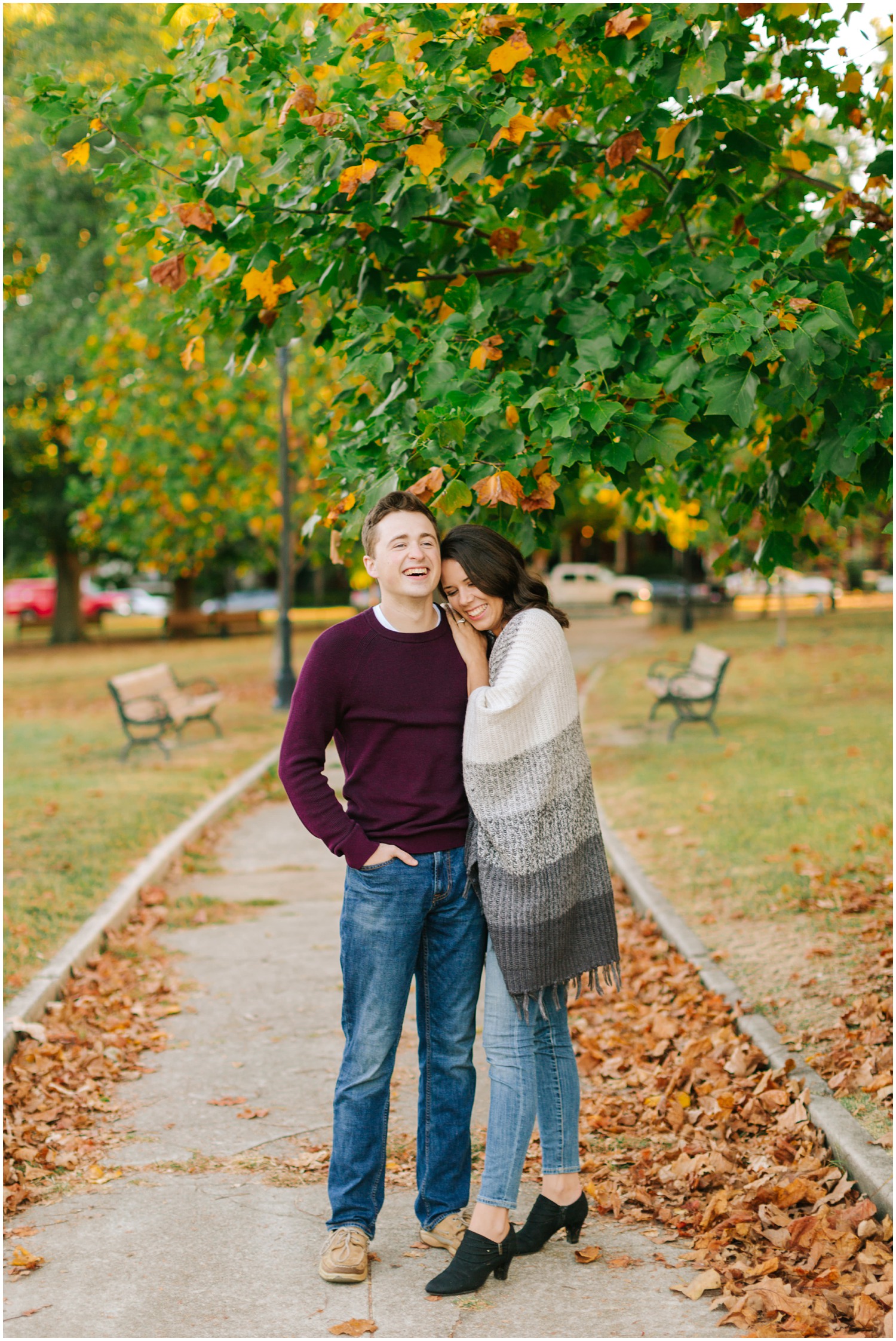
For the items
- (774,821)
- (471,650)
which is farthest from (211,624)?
(471,650)

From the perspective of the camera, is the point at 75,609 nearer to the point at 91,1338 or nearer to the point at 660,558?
the point at 660,558

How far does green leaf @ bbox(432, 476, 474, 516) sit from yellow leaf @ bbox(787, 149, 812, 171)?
2.38 m

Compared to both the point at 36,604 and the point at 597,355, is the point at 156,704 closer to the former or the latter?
the point at 597,355

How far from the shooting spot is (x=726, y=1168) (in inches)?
168

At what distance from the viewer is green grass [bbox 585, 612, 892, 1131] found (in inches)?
247

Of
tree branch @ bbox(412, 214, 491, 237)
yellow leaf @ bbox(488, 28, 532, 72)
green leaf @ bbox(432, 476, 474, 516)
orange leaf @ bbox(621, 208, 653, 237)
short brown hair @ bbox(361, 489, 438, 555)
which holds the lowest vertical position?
short brown hair @ bbox(361, 489, 438, 555)

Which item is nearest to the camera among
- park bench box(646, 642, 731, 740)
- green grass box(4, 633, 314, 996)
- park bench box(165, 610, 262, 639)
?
green grass box(4, 633, 314, 996)

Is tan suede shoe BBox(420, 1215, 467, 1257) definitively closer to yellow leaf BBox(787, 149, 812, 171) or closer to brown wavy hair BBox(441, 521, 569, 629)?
brown wavy hair BBox(441, 521, 569, 629)

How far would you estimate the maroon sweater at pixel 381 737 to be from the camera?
3.59 m

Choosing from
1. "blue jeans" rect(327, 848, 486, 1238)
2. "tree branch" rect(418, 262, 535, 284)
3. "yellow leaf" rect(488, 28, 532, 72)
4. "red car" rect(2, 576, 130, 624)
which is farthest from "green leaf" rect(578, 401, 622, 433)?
"red car" rect(2, 576, 130, 624)

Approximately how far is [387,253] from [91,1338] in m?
3.39

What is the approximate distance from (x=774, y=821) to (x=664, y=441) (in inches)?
242

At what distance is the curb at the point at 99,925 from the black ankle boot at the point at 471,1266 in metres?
2.46

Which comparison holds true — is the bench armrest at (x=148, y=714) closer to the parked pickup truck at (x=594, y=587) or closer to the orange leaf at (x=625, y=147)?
the orange leaf at (x=625, y=147)
